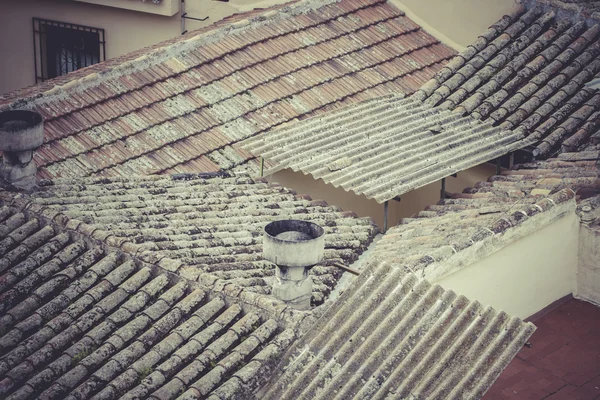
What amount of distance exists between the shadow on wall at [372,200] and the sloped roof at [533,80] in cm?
89

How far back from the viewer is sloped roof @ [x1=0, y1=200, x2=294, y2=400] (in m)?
8.20

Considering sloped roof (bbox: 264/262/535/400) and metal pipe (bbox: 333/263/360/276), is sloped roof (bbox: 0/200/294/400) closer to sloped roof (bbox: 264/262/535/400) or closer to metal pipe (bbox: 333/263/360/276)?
sloped roof (bbox: 264/262/535/400)

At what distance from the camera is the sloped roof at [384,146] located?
11.7m

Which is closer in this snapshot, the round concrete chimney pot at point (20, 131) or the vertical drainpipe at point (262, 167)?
A: the round concrete chimney pot at point (20, 131)

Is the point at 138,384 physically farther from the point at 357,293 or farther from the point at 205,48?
the point at 205,48

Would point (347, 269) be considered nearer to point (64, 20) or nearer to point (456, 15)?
point (456, 15)

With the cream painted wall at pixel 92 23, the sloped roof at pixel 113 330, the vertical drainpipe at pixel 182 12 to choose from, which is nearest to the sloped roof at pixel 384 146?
the sloped roof at pixel 113 330

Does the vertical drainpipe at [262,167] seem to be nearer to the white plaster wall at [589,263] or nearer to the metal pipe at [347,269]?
the metal pipe at [347,269]

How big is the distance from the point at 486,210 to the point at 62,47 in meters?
10.9

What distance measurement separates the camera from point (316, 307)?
8.89 meters

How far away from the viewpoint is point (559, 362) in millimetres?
9930

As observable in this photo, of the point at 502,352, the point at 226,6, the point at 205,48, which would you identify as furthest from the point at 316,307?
the point at 226,6

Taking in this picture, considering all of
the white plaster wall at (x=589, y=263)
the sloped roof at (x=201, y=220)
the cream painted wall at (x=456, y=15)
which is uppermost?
the cream painted wall at (x=456, y=15)

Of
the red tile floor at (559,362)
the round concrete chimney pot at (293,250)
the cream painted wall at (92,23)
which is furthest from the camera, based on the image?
the cream painted wall at (92,23)
